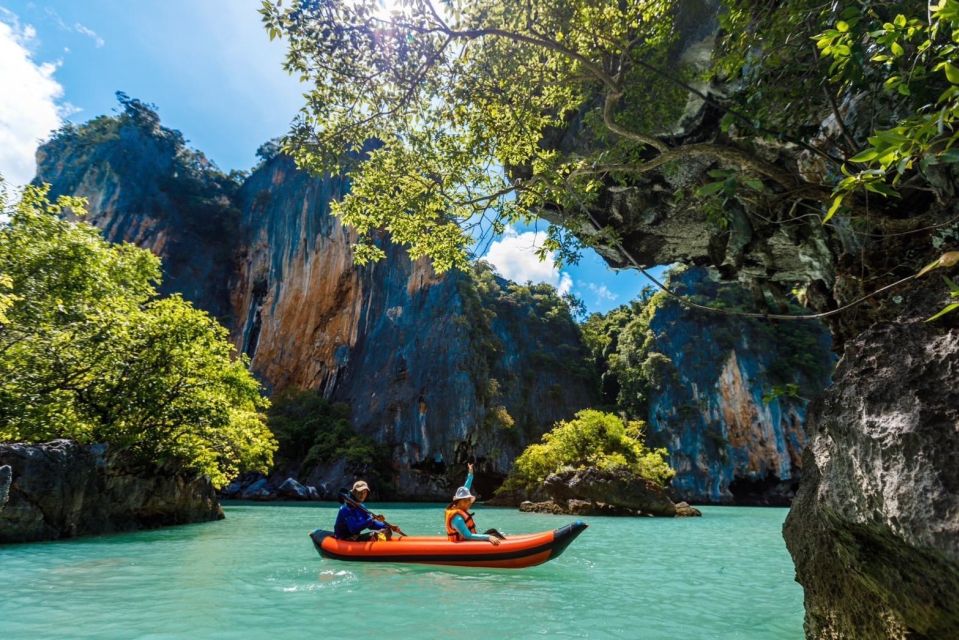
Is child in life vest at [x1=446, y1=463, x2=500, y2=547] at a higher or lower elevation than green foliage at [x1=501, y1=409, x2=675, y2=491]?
lower

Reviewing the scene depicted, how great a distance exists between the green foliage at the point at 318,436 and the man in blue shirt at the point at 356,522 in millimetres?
23347

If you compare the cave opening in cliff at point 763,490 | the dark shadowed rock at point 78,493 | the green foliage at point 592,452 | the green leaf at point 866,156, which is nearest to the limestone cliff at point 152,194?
the green foliage at point 592,452

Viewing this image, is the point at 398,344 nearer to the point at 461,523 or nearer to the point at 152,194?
the point at 152,194

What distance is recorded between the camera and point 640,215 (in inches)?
355

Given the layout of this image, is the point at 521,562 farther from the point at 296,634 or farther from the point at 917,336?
the point at 917,336

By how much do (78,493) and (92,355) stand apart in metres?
2.59

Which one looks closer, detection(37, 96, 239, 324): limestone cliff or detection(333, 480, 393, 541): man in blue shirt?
detection(333, 480, 393, 541): man in blue shirt

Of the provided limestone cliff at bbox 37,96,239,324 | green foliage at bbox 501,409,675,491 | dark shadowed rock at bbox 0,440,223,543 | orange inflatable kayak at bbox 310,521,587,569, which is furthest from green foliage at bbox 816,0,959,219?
limestone cliff at bbox 37,96,239,324

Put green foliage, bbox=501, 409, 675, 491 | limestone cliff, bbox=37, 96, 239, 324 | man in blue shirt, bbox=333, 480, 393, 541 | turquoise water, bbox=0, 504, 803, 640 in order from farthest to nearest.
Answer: limestone cliff, bbox=37, 96, 239, 324 → green foliage, bbox=501, 409, 675, 491 → man in blue shirt, bbox=333, 480, 393, 541 → turquoise water, bbox=0, 504, 803, 640

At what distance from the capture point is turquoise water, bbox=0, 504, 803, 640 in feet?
13.5

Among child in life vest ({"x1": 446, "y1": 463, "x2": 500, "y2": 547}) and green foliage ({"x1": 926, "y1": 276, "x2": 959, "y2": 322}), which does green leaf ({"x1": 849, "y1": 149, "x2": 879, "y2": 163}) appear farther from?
child in life vest ({"x1": 446, "y1": 463, "x2": 500, "y2": 547})

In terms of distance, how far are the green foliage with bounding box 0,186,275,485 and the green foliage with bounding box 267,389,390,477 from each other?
19890 millimetres

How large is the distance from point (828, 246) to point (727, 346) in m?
34.6

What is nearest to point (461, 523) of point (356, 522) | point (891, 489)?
point (356, 522)
